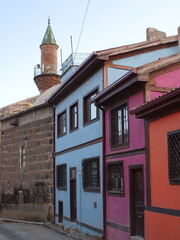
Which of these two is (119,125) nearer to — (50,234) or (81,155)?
(81,155)

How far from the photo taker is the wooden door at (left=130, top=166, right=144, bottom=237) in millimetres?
10562

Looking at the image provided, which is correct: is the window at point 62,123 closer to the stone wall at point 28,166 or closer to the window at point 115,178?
the stone wall at point 28,166

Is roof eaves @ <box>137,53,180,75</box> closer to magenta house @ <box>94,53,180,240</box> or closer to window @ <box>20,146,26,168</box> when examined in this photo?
magenta house @ <box>94,53,180,240</box>

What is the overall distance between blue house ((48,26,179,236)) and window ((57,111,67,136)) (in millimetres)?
46

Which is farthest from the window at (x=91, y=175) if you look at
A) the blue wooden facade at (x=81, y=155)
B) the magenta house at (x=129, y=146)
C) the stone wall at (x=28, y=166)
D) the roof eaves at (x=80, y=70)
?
the stone wall at (x=28, y=166)

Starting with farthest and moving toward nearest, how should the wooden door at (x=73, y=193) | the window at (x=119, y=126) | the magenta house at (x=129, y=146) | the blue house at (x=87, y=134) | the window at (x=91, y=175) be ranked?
the wooden door at (x=73, y=193) < the window at (x=91, y=175) < the blue house at (x=87, y=134) < the window at (x=119, y=126) < the magenta house at (x=129, y=146)

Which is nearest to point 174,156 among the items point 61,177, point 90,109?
point 90,109

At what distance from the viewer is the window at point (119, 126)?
1170cm

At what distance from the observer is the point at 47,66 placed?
38531mm

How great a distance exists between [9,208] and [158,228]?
15372 millimetres

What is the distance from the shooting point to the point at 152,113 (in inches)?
373

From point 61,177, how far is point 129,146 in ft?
25.1

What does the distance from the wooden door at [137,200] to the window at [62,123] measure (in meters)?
7.41

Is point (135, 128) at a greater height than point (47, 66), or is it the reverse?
point (47, 66)
